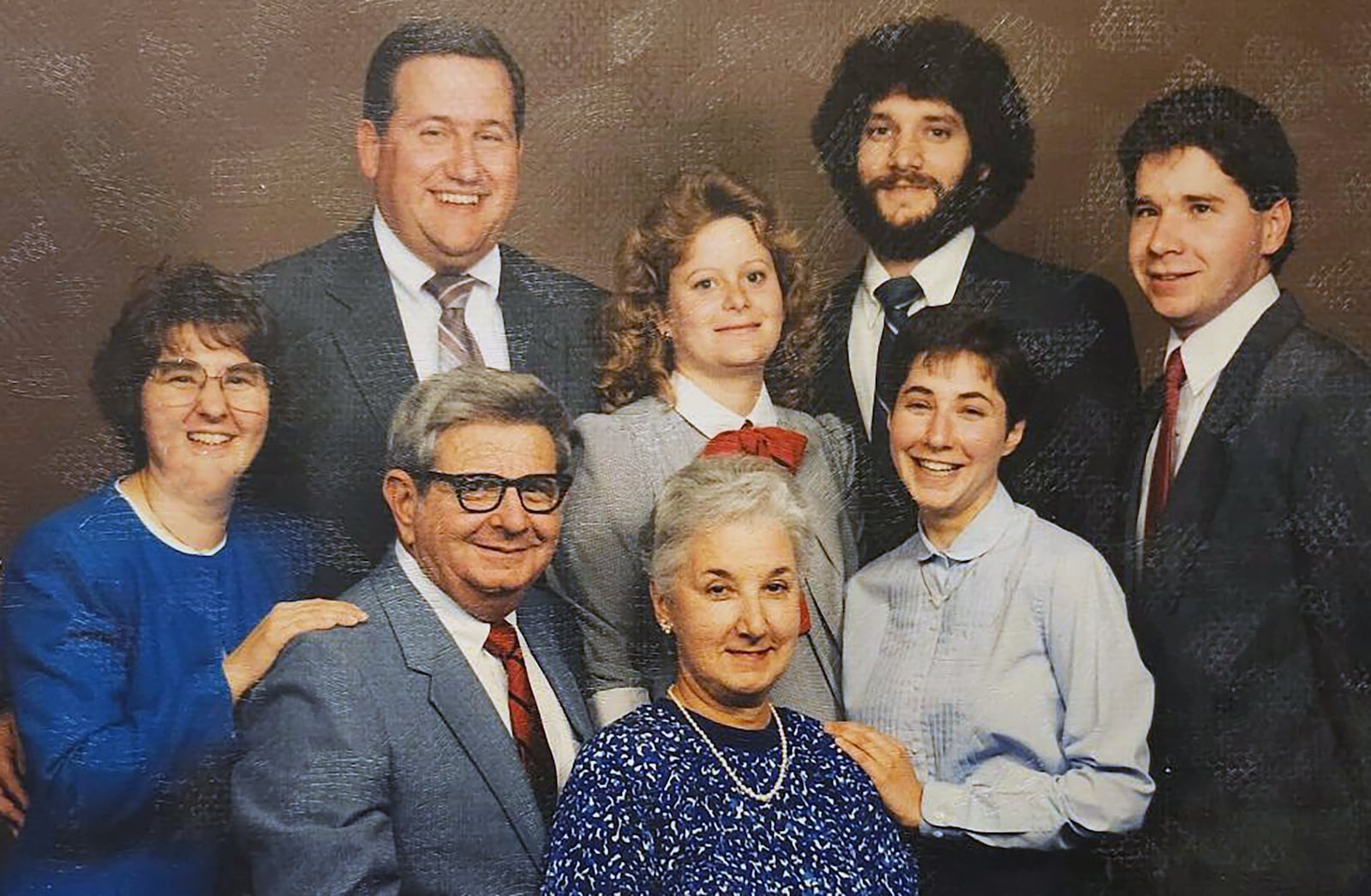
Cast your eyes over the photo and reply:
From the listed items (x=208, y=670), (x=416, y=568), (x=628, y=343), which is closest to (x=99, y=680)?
(x=208, y=670)

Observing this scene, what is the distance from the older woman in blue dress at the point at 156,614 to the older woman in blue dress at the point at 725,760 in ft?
2.30

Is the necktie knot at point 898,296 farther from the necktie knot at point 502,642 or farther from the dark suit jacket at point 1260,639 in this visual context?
the necktie knot at point 502,642

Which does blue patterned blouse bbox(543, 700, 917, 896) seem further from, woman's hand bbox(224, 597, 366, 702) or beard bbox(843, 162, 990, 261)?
beard bbox(843, 162, 990, 261)

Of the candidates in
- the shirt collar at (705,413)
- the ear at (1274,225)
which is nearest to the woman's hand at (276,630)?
the shirt collar at (705,413)

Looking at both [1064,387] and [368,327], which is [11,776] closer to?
[368,327]

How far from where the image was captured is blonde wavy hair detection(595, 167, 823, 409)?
363 centimetres

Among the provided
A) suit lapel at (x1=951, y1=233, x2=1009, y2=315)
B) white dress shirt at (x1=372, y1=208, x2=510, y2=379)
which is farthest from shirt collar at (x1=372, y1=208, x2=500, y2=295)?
suit lapel at (x1=951, y1=233, x2=1009, y2=315)

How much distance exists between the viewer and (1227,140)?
3.81m

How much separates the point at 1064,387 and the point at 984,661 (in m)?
0.68

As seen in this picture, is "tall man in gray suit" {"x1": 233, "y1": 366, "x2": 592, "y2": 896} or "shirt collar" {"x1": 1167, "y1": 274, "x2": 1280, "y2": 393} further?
"shirt collar" {"x1": 1167, "y1": 274, "x2": 1280, "y2": 393}

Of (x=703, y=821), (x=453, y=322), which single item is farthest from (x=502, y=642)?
(x=453, y=322)

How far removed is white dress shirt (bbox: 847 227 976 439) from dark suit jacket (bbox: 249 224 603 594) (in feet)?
2.19

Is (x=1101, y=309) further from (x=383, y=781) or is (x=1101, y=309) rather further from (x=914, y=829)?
(x=383, y=781)

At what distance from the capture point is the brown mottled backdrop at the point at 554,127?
353cm
